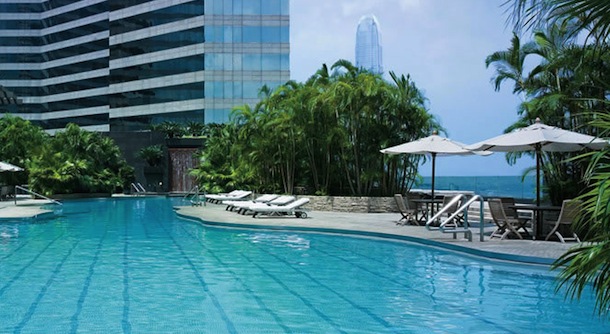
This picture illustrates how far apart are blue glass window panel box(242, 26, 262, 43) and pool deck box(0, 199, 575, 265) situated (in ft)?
114

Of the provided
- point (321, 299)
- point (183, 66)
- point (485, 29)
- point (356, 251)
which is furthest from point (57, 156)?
point (485, 29)

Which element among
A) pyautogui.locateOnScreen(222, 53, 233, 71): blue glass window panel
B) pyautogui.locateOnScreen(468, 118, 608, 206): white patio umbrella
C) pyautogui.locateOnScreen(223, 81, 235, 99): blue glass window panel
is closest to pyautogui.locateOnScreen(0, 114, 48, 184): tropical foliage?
pyautogui.locateOnScreen(223, 81, 235, 99): blue glass window panel

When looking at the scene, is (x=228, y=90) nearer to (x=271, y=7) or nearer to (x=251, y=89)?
(x=251, y=89)

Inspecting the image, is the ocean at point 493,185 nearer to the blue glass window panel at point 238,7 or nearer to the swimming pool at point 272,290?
the swimming pool at point 272,290

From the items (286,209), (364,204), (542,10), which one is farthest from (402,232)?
(542,10)

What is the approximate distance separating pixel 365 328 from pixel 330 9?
13.9m

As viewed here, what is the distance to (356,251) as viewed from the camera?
12312 millimetres

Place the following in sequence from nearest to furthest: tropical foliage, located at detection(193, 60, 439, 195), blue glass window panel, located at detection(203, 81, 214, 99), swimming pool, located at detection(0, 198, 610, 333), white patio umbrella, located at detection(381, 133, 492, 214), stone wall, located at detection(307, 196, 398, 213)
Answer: swimming pool, located at detection(0, 198, 610, 333)
white patio umbrella, located at detection(381, 133, 492, 214)
tropical foliage, located at detection(193, 60, 439, 195)
stone wall, located at detection(307, 196, 398, 213)
blue glass window panel, located at detection(203, 81, 214, 99)

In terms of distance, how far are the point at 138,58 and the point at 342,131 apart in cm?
4557

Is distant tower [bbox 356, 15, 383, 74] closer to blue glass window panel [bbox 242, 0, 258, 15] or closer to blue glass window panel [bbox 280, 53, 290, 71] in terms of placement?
blue glass window panel [bbox 242, 0, 258, 15]

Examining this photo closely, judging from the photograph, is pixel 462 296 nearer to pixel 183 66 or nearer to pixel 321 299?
pixel 321 299

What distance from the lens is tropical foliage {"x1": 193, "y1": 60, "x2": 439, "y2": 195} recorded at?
21.3 meters

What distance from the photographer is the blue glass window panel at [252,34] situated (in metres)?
53.8

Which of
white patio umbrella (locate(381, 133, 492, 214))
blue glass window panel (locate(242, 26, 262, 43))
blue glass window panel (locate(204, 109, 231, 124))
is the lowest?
white patio umbrella (locate(381, 133, 492, 214))
